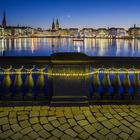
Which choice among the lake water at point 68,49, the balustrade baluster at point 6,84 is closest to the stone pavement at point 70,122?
the balustrade baluster at point 6,84

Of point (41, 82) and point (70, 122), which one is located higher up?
point (41, 82)

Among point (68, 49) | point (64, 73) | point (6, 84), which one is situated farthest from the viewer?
point (68, 49)

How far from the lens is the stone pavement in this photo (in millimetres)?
4625

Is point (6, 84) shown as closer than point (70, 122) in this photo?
No

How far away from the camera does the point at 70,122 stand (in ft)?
17.4

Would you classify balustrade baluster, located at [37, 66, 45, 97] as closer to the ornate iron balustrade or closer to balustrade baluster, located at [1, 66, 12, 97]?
the ornate iron balustrade

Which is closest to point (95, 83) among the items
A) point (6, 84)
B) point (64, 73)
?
point (64, 73)

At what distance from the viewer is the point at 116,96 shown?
22.4 feet

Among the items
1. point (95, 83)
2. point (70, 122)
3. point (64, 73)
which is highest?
point (64, 73)

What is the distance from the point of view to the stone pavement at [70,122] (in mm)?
4625

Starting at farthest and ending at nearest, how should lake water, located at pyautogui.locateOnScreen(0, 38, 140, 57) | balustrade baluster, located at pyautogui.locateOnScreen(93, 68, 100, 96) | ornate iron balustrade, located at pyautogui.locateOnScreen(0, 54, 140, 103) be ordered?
lake water, located at pyautogui.locateOnScreen(0, 38, 140, 57) → balustrade baluster, located at pyautogui.locateOnScreen(93, 68, 100, 96) → ornate iron balustrade, located at pyautogui.locateOnScreen(0, 54, 140, 103)

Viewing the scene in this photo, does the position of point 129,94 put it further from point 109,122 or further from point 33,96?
point 33,96

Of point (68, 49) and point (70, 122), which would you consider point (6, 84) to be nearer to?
point (70, 122)

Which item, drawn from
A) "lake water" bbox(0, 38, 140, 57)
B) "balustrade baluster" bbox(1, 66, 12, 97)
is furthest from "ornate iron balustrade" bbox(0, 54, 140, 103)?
"lake water" bbox(0, 38, 140, 57)
